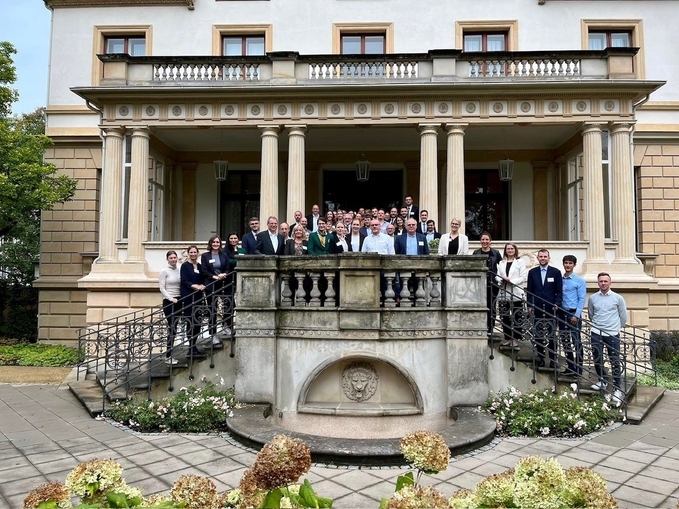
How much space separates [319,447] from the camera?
5.22 meters

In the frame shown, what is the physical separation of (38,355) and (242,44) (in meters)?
12.0

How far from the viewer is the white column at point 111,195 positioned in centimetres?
1348

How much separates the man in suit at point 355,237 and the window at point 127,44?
12587 mm

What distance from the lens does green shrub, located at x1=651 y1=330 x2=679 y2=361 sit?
1352 centimetres

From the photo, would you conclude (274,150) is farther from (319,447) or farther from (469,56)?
(319,447)

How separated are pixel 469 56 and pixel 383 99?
2.74m

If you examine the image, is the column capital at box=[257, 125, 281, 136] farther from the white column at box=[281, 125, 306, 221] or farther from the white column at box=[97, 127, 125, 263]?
the white column at box=[97, 127, 125, 263]

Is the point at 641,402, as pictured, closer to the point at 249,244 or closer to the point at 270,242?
the point at 270,242

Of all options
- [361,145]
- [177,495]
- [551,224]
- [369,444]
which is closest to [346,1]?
[361,145]

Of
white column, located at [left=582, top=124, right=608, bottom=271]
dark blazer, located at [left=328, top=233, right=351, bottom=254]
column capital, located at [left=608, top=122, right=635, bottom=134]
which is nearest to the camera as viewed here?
dark blazer, located at [left=328, top=233, right=351, bottom=254]

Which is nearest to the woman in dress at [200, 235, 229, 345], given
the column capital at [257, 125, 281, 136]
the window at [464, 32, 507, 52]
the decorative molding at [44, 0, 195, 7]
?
the column capital at [257, 125, 281, 136]

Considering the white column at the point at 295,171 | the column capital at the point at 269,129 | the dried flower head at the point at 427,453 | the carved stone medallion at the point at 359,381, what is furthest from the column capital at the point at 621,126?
the dried flower head at the point at 427,453

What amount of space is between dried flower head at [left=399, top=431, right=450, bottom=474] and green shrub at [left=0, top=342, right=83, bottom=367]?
12.7 m

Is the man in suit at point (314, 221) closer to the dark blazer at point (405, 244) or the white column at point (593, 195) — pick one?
the dark blazer at point (405, 244)
